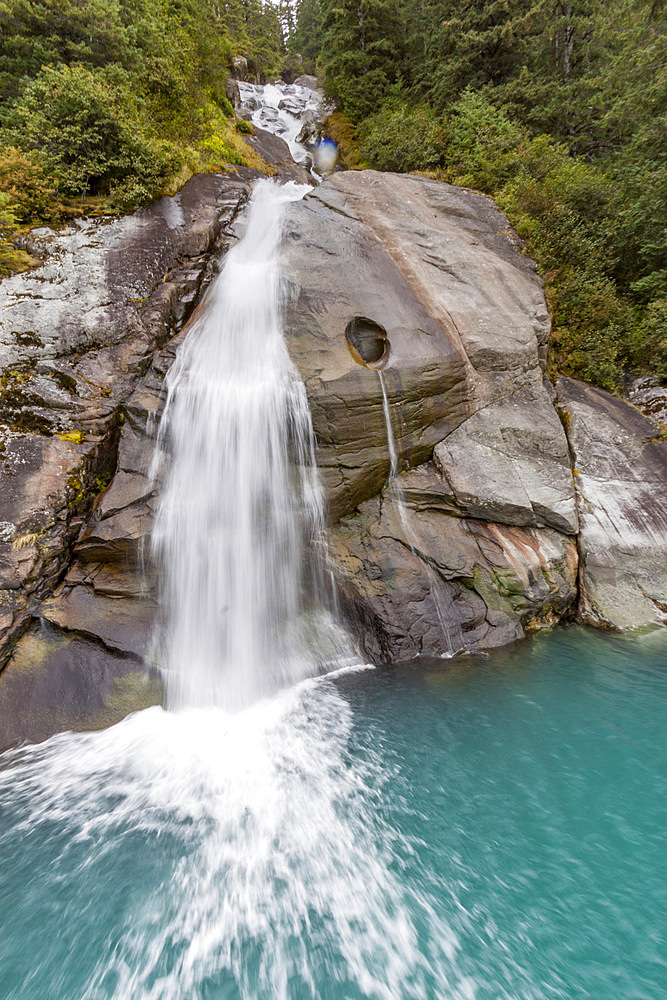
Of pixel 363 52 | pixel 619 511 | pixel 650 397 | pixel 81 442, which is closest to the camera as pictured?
pixel 81 442

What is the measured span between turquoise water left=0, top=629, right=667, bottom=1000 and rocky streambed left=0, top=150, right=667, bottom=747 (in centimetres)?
112

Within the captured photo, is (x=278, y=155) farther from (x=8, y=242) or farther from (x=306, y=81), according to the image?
(x=306, y=81)

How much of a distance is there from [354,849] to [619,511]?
6738mm

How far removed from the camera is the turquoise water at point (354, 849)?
2.71 meters

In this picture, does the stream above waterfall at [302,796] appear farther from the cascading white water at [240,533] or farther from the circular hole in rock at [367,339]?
the circular hole in rock at [367,339]

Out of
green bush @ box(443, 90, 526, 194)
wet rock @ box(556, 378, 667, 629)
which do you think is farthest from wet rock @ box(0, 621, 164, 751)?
green bush @ box(443, 90, 526, 194)

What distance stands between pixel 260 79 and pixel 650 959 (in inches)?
1510

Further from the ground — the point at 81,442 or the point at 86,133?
the point at 86,133

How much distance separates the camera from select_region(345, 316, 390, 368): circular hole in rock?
289 inches

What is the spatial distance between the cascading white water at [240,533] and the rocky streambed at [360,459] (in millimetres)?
333

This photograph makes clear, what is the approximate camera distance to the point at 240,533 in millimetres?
6559

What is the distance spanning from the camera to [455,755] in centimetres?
444

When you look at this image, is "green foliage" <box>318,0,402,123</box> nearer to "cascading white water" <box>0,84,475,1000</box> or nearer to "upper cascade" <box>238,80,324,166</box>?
"upper cascade" <box>238,80,324,166</box>

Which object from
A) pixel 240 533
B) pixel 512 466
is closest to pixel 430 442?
pixel 512 466
